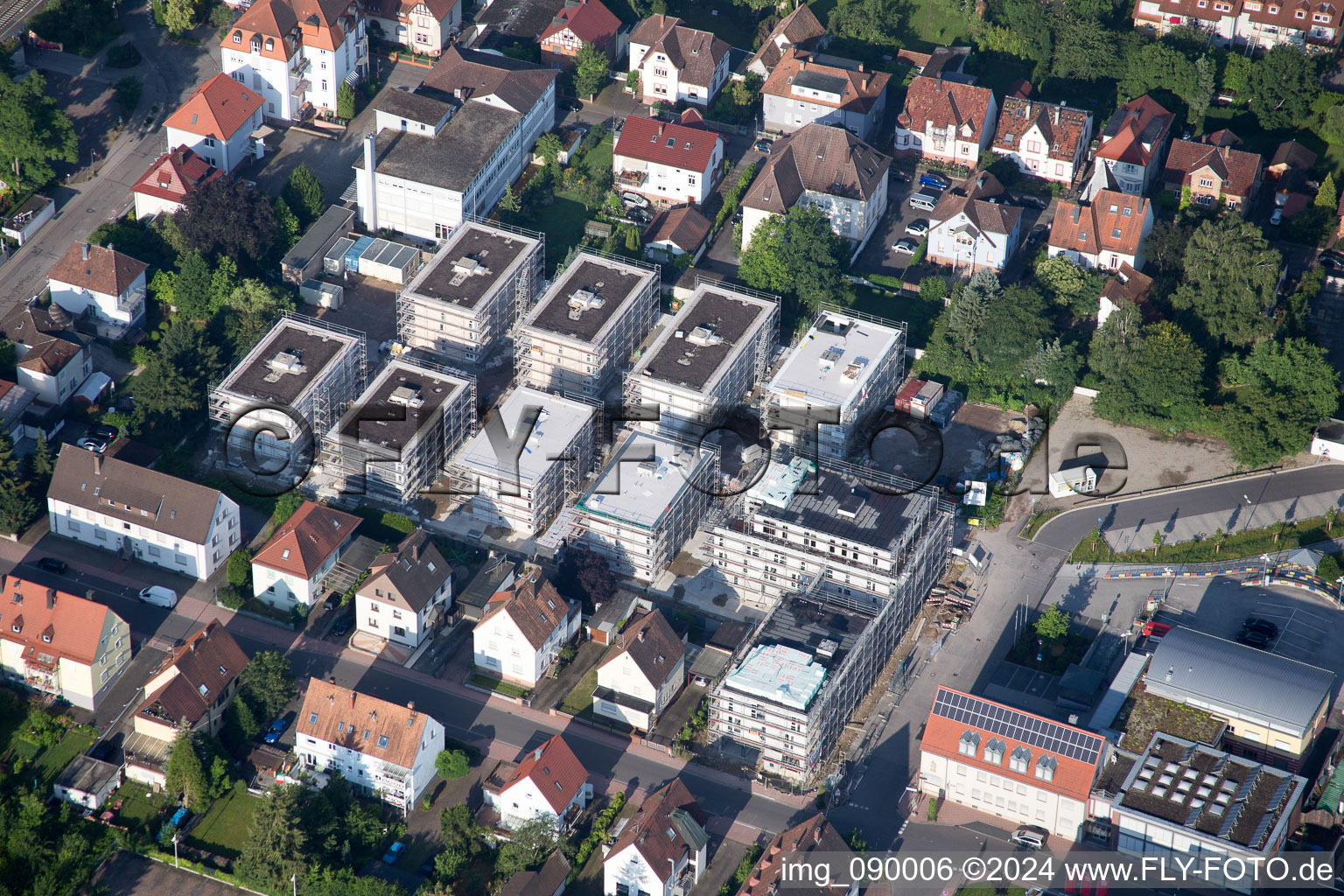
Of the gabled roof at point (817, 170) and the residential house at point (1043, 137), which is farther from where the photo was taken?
the residential house at point (1043, 137)

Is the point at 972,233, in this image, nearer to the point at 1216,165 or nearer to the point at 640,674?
the point at 1216,165

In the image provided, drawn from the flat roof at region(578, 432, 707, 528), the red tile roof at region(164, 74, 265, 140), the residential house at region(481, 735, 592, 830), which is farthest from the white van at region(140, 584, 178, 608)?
the red tile roof at region(164, 74, 265, 140)

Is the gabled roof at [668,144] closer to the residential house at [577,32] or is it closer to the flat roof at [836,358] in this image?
the residential house at [577,32]

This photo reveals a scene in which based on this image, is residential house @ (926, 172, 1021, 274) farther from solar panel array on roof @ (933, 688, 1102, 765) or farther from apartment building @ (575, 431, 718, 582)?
solar panel array on roof @ (933, 688, 1102, 765)

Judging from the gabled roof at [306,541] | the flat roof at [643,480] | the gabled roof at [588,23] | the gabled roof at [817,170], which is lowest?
the gabled roof at [306,541]

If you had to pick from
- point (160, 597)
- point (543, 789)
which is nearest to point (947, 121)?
point (543, 789)

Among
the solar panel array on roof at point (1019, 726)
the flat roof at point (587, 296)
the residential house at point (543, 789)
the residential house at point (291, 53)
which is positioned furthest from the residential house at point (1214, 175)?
the residential house at point (543, 789)
